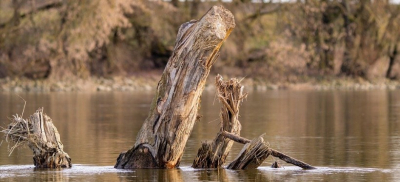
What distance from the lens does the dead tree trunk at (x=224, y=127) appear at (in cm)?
1492

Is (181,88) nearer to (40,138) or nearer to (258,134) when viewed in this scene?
(40,138)

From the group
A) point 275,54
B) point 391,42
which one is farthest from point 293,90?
point 391,42

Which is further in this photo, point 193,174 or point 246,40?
point 246,40

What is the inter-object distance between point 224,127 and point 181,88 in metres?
1.13

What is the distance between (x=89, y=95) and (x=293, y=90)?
1226 centimetres

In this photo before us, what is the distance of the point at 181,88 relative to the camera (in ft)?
47.8

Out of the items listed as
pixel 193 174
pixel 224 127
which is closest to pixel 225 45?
pixel 224 127

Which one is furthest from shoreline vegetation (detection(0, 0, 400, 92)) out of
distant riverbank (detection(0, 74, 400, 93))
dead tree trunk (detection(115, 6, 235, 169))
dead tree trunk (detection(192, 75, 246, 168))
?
dead tree trunk (detection(115, 6, 235, 169))

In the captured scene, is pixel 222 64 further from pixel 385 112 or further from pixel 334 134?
pixel 334 134

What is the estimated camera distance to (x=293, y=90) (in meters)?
49.7

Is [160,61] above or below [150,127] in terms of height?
above

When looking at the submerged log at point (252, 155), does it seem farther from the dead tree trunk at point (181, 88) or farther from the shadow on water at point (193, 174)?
the dead tree trunk at point (181, 88)

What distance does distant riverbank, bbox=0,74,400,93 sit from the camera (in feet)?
155

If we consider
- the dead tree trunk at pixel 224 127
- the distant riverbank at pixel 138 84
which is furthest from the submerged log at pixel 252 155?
the distant riverbank at pixel 138 84
